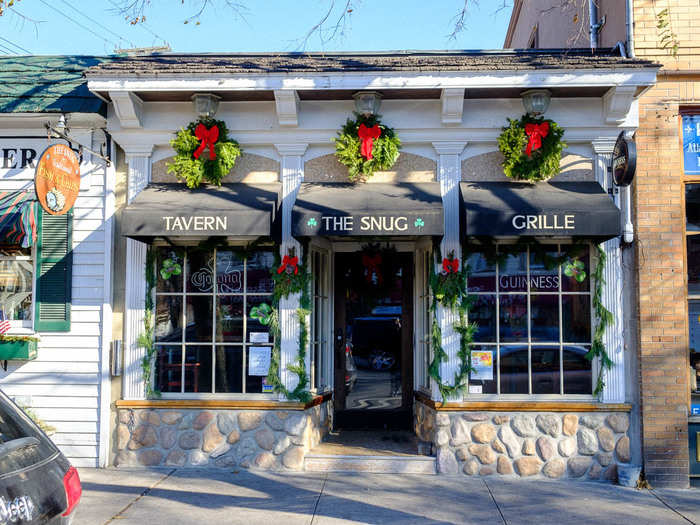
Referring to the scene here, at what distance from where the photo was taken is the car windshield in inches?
109

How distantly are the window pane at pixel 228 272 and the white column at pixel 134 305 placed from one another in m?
0.88

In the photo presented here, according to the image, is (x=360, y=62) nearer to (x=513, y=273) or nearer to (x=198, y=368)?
(x=513, y=273)

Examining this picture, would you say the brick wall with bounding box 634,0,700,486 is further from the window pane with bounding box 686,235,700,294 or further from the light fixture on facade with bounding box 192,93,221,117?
the light fixture on facade with bounding box 192,93,221,117

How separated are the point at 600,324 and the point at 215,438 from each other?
4.59 meters

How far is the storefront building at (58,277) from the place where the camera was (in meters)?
7.11

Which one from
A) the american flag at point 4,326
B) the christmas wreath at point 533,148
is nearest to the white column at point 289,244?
the christmas wreath at point 533,148

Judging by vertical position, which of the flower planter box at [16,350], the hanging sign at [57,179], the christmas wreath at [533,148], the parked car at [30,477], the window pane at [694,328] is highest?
the christmas wreath at [533,148]

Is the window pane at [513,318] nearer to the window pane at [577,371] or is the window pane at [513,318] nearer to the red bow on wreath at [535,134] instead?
the window pane at [577,371]

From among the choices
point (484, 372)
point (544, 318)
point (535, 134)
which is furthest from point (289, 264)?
point (535, 134)

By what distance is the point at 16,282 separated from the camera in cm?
742

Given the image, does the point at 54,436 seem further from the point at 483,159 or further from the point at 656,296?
the point at 656,296

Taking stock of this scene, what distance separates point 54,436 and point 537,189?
6.31m

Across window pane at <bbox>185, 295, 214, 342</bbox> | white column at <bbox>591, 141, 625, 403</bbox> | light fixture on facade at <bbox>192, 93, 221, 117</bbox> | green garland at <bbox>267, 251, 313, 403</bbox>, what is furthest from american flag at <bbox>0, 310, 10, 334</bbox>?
white column at <bbox>591, 141, 625, 403</bbox>

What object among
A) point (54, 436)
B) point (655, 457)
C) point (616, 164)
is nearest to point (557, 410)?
point (655, 457)
